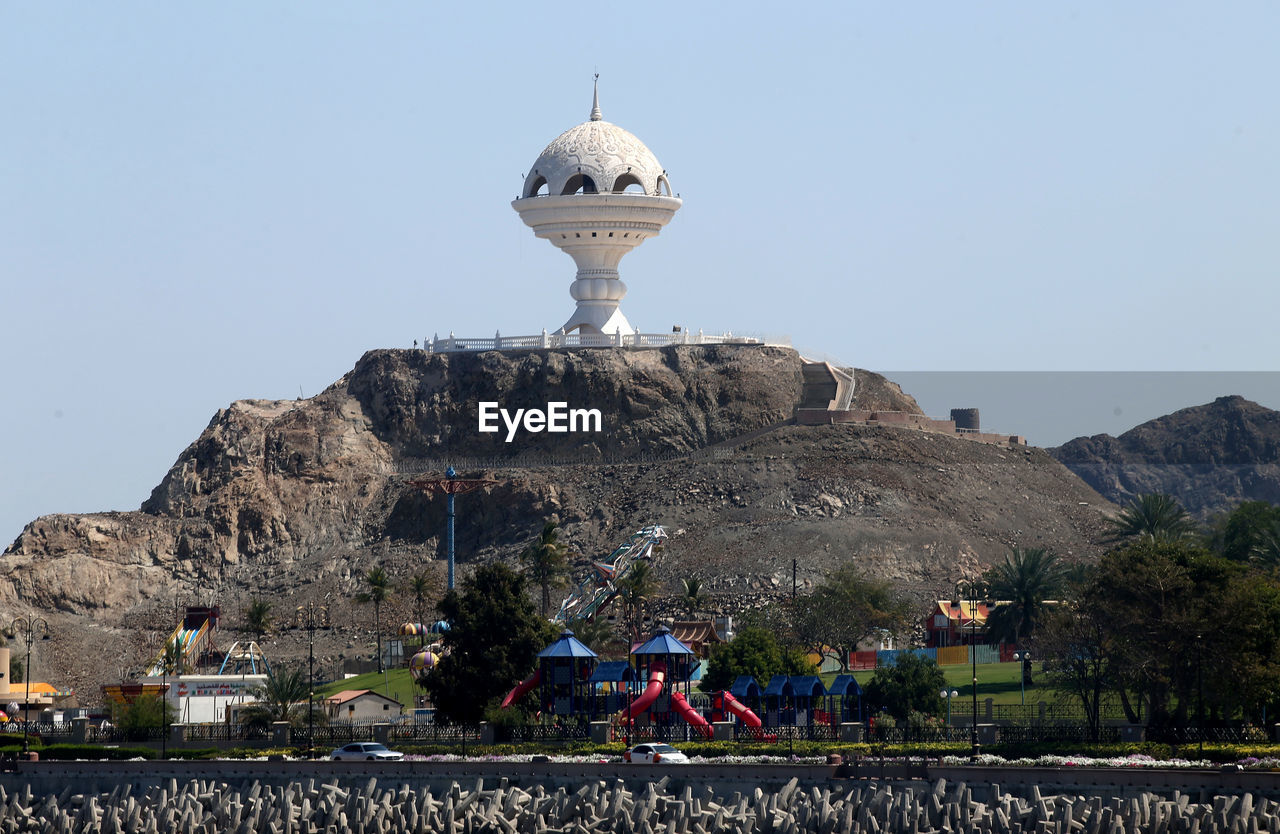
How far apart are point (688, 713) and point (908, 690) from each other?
35.9 feet

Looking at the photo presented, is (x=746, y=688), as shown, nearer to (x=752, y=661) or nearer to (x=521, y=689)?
(x=752, y=661)

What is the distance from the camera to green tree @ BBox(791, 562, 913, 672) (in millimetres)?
95312

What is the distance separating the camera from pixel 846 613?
9688 cm

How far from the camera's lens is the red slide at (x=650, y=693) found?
7231cm

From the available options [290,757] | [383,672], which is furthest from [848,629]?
[290,757]

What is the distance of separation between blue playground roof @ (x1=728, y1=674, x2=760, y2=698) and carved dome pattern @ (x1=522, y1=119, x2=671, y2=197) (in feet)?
205

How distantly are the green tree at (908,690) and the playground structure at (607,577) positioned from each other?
934 inches

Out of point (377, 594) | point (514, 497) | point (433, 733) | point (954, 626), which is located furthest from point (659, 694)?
point (514, 497)

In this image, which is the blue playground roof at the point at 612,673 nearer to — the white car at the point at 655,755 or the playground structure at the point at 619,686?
the playground structure at the point at 619,686

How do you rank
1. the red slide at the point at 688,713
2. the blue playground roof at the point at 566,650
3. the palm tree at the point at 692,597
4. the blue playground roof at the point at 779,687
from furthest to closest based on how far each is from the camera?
the palm tree at the point at 692,597
the blue playground roof at the point at 566,650
the blue playground roof at the point at 779,687
the red slide at the point at 688,713

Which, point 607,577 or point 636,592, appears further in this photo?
point 607,577

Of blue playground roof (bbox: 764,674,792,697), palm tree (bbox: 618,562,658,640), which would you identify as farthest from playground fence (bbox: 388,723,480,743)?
palm tree (bbox: 618,562,658,640)

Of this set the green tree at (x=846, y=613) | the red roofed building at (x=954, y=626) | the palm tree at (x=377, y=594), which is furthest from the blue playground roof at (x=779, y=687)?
the palm tree at (x=377, y=594)

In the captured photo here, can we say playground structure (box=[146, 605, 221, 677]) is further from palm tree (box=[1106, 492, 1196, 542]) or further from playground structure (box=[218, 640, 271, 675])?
palm tree (box=[1106, 492, 1196, 542])
